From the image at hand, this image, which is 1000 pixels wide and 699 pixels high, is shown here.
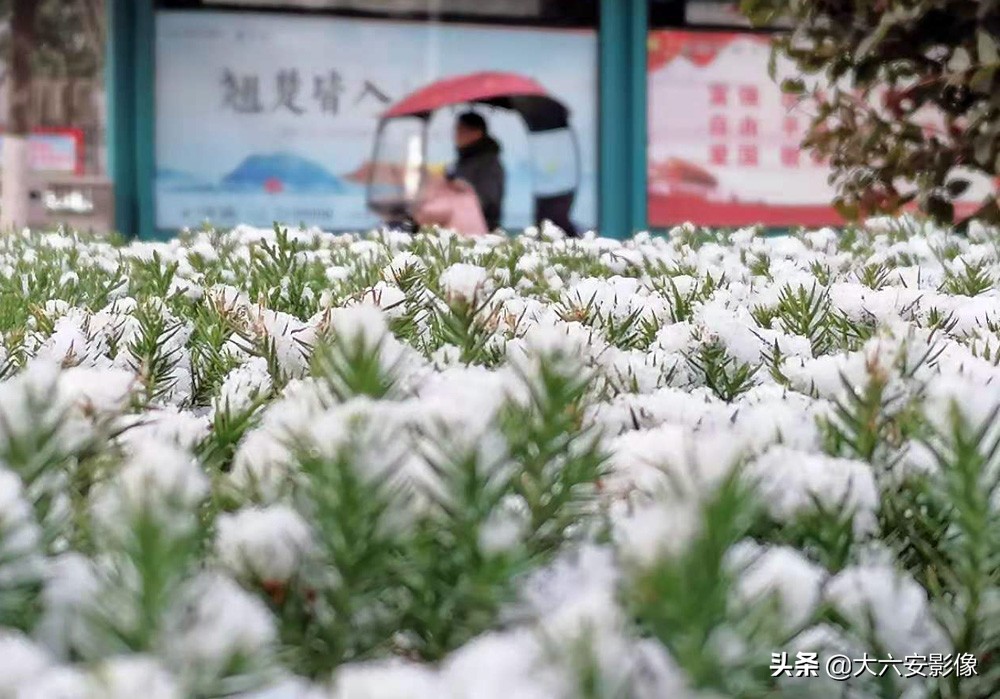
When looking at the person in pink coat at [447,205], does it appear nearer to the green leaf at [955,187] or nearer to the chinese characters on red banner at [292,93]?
the chinese characters on red banner at [292,93]

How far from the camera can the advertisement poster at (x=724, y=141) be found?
9.57m

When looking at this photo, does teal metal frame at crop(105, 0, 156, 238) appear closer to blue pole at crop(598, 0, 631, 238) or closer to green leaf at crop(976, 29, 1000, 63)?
blue pole at crop(598, 0, 631, 238)

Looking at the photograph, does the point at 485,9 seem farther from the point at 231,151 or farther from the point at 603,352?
the point at 603,352

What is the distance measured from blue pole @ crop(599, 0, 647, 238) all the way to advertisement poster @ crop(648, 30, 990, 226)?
124 millimetres

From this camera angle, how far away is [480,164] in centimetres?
939

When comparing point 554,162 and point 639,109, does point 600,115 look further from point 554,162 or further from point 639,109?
point 554,162

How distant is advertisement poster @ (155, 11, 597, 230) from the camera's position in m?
8.84

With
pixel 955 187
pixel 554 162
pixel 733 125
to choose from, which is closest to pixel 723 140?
pixel 733 125

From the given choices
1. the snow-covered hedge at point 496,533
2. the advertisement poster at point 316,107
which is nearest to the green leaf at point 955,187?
the snow-covered hedge at point 496,533

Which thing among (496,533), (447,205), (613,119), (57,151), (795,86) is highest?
(613,119)

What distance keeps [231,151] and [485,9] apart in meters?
2.23

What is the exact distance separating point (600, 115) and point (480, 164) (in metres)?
1.02

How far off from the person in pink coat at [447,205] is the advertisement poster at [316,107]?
14 centimetres


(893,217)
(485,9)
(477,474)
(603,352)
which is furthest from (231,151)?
(477,474)
